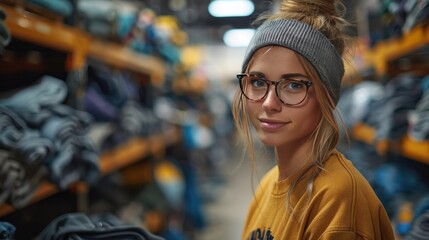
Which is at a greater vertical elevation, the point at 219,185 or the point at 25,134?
the point at 25,134

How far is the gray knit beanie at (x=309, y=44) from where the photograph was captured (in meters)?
0.82

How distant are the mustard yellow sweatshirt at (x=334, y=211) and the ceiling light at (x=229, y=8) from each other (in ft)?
18.5

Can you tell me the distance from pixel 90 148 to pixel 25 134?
1.17 feet

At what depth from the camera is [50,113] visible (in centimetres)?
137

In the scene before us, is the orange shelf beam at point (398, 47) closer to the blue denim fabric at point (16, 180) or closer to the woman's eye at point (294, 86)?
the woman's eye at point (294, 86)

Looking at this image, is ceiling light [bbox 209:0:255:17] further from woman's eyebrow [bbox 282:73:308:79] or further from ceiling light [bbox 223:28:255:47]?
woman's eyebrow [bbox 282:73:308:79]

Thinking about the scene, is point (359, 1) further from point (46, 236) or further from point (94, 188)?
point (46, 236)

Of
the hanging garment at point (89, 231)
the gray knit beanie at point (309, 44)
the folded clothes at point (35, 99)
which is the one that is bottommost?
the hanging garment at point (89, 231)

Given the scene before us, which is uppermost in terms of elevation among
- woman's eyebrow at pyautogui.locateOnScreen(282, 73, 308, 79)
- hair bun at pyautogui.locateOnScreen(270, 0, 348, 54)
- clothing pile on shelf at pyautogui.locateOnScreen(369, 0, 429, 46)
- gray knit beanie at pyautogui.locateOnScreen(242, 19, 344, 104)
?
clothing pile on shelf at pyautogui.locateOnScreen(369, 0, 429, 46)

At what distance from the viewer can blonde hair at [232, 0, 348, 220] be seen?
82 centimetres

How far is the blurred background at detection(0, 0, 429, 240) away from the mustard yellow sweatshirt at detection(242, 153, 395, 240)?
0.43 feet

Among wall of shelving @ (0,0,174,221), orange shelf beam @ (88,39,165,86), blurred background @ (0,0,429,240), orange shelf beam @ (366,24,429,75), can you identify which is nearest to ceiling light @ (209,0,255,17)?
blurred background @ (0,0,429,240)

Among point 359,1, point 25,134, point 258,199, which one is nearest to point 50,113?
point 25,134

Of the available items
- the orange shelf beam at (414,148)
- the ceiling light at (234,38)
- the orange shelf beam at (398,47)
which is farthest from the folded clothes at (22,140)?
the ceiling light at (234,38)
